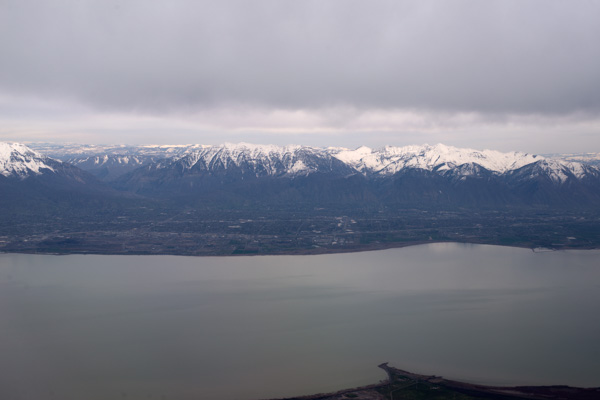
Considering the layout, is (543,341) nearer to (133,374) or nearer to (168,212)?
(133,374)

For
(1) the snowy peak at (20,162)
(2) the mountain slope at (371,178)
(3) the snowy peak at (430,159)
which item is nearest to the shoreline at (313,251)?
(2) the mountain slope at (371,178)

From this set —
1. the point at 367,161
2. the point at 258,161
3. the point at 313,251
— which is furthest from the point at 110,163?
the point at 313,251

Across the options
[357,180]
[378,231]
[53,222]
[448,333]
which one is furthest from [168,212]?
[448,333]

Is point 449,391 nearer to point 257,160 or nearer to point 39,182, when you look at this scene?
point 39,182

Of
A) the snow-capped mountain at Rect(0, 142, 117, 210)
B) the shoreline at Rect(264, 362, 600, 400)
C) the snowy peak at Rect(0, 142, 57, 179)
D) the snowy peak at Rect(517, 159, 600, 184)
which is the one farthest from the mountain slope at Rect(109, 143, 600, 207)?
the shoreline at Rect(264, 362, 600, 400)

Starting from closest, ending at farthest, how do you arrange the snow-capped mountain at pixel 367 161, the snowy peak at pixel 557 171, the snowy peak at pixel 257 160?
1. the snowy peak at pixel 557 171
2. the snow-capped mountain at pixel 367 161
3. the snowy peak at pixel 257 160

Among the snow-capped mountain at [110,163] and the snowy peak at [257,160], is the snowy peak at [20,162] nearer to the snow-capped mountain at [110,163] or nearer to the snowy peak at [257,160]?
the snowy peak at [257,160]

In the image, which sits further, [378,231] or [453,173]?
[453,173]
